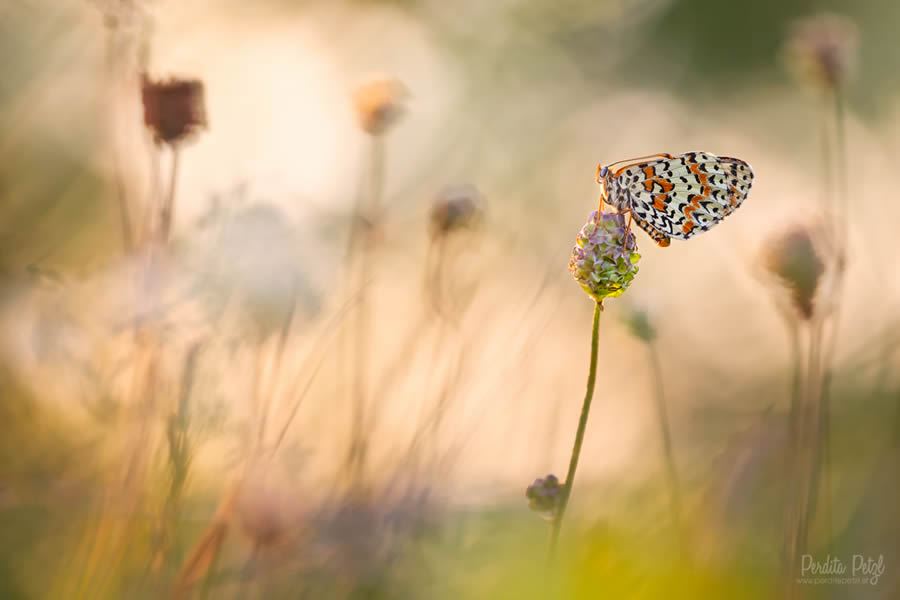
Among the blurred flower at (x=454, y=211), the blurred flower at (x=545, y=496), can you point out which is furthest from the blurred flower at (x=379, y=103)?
the blurred flower at (x=545, y=496)

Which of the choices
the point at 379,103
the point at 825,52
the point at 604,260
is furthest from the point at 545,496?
the point at 825,52

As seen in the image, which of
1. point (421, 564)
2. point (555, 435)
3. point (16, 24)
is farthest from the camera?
point (16, 24)

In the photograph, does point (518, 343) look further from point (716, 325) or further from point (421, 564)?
point (716, 325)

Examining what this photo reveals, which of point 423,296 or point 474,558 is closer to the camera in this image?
point 474,558

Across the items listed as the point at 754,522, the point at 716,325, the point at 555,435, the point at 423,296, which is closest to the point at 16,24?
the point at 423,296

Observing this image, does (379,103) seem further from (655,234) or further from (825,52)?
(825,52)

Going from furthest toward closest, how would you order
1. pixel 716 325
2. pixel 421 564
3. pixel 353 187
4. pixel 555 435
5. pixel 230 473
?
pixel 716 325, pixel 353 187, pixel 555 435, pixel 421 564, pixel 230 473
